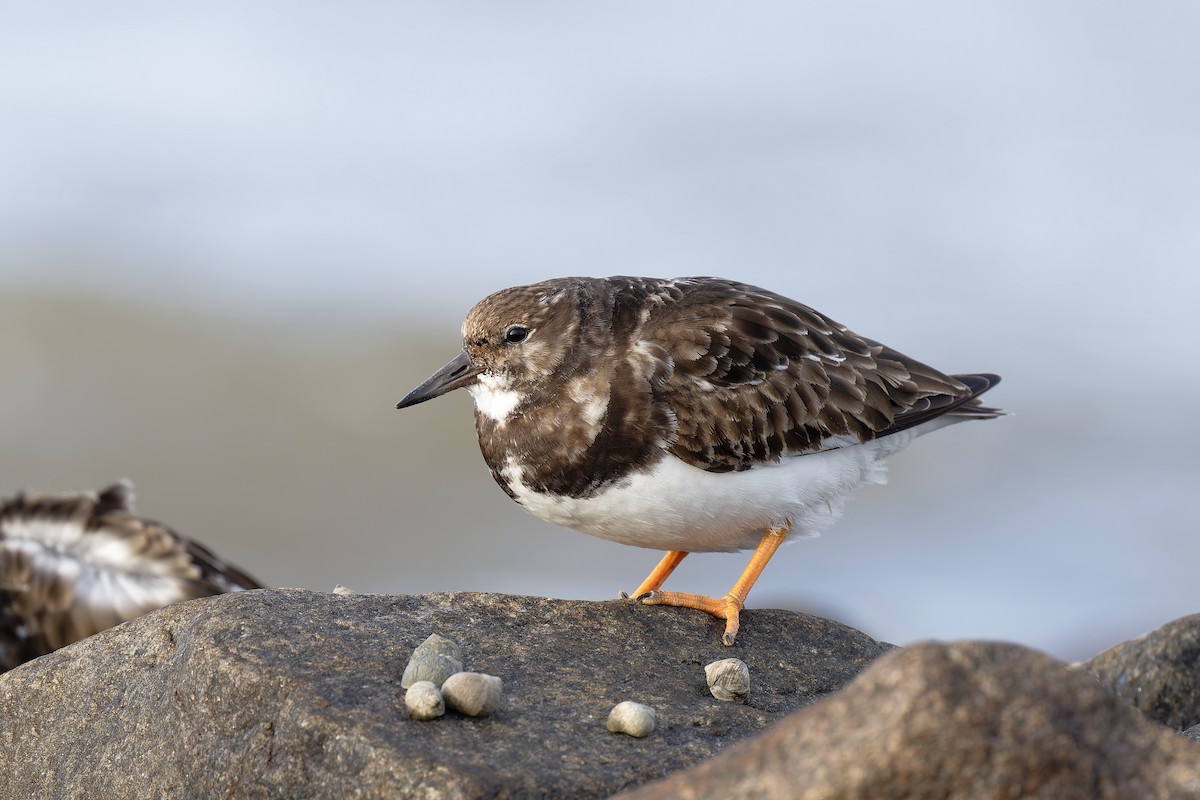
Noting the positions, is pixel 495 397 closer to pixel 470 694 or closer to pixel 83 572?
pixel 470 694

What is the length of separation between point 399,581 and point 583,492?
720 cm

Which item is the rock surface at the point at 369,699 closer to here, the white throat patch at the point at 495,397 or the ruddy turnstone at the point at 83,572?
the white throat patch at the point at 495,397

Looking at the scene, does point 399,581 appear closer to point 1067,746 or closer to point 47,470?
point 47,470

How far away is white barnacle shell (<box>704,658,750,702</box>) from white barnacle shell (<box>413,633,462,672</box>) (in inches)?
35.1

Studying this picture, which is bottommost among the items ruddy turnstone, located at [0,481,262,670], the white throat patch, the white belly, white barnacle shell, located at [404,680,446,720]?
ruddy turnstone, located at [0,481,262,670]

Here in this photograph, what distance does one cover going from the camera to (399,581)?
1178 cm

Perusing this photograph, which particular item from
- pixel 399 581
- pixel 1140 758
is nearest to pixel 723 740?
pixel 1140 758

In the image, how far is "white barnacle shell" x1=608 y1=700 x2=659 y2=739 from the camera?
3.93 metres

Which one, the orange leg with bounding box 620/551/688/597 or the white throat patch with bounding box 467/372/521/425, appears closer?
the white throat patch with bounding box 467/372/521/425

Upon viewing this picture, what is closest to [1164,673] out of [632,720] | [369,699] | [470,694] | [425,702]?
[632,720]

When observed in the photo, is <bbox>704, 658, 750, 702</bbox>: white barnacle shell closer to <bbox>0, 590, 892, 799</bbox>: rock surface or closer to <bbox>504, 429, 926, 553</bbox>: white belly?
<bbox>0, 590, 892, 799</bbox>: rock surface

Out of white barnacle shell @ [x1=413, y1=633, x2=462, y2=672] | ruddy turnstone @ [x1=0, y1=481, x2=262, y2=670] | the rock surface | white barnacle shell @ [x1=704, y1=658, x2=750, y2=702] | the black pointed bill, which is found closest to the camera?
the rock surface

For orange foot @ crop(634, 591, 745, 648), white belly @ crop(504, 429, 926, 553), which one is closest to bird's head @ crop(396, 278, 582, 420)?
white belly @ crop(504, 429, 926, 553)

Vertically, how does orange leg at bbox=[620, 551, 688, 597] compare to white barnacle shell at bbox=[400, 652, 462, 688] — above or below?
below
